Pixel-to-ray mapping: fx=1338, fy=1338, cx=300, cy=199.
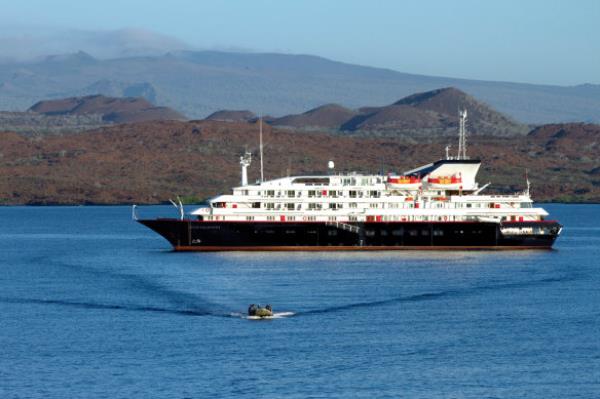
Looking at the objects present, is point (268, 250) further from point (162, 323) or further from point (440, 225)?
point (162, 323)

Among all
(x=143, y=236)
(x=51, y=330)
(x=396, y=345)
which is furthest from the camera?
(x=143, y=236)

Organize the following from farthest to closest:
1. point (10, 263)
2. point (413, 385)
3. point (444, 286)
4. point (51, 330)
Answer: point (10, 263)
point (444, 286)
point (51, 330)
point (413, 385)

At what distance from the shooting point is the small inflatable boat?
64188 mm

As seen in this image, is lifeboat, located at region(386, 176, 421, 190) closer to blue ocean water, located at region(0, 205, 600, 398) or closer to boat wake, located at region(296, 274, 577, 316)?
blue ocean water, located at region(0, 205, 600, 398)

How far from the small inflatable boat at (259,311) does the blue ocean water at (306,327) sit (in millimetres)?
822

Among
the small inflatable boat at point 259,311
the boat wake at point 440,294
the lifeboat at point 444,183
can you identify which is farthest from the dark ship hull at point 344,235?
the small inflatable boat at point 259,311

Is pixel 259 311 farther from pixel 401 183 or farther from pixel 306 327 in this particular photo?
pixel 401 183

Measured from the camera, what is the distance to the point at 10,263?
10212 cm

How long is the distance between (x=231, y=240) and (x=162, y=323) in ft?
130

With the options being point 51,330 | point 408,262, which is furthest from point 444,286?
point 51,330

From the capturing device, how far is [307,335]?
5934cm

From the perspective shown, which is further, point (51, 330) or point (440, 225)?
point (440, 225)

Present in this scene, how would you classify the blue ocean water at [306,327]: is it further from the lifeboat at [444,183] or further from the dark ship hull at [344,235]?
the lifeboat at [444,183]

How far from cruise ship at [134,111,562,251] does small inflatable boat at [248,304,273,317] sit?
3772 centimetres
